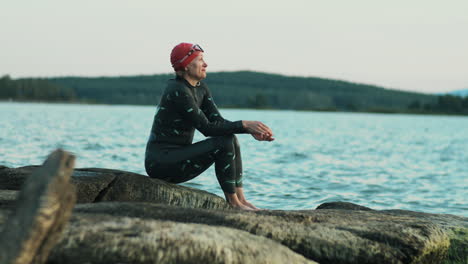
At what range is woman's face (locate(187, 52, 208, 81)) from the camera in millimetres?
7133

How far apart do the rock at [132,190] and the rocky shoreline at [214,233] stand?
0.04 ft

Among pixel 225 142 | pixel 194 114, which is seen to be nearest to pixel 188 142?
pixel 194 114

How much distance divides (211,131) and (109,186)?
1.37 metres

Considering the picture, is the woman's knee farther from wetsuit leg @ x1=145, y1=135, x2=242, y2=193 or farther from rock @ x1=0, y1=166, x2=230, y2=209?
rock @ x1=0, y1=166, x2=230, y2=209

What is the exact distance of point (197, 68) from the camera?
7164 mm

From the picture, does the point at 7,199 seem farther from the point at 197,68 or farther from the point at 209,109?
the point at 209,109

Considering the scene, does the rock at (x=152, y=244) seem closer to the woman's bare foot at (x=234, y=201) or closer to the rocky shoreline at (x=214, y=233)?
the rocky shoreline at (x=214, y=233)

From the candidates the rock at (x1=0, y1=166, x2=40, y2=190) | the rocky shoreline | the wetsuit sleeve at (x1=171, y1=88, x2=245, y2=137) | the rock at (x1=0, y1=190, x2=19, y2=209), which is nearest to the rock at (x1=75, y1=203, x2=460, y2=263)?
the rocky shoreline

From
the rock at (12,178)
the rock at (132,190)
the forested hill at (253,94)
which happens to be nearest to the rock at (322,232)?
the rock at (132,190)

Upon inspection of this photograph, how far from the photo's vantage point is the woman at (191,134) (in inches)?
275

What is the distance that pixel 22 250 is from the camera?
10.7ft

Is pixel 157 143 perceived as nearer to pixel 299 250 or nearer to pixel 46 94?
pixel 299 250

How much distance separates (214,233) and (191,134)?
3.21 metres

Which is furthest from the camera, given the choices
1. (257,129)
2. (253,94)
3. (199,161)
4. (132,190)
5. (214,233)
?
(253,94)
